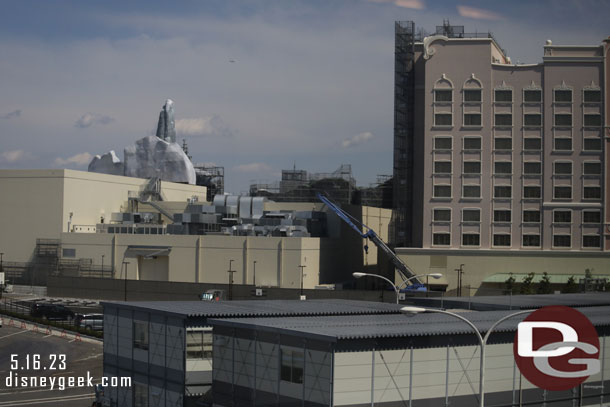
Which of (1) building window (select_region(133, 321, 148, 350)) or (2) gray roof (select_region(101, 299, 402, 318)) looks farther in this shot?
(1) building window (select_region(133, 321, 148, 350))

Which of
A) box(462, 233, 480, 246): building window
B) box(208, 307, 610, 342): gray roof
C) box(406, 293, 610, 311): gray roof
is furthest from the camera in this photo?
box(462, 233, 480, 246): building window

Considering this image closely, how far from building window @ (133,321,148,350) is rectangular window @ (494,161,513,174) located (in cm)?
5681

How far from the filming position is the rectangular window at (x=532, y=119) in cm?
8562

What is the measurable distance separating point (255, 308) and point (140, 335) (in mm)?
5350

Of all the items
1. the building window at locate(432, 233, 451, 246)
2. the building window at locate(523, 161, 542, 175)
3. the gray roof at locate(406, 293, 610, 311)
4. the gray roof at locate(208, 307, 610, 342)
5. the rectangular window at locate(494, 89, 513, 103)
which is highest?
the rectangular window at locate(494, 89, 513, 103)

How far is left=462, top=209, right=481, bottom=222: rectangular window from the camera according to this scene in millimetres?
86088

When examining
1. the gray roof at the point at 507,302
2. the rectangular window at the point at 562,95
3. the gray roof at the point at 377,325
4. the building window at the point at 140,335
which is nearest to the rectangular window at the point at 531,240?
the rectangular window at the point at 562,95

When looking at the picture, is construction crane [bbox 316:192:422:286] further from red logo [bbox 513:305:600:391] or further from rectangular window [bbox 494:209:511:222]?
red logo [bbox 513:305:600:391]

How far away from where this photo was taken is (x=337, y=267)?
323ft

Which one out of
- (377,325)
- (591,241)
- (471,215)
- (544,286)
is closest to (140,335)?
(377,325)

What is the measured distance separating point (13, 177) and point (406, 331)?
277 feet

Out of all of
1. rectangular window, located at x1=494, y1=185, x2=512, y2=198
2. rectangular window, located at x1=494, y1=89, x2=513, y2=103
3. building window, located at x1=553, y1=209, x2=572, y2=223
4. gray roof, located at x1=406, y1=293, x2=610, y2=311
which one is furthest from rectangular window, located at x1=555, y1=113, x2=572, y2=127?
gray roof, located at x1=406, y1=293, x2=610, y2=311

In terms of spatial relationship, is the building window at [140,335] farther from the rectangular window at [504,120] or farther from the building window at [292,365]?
the rectangular window at [504,120]

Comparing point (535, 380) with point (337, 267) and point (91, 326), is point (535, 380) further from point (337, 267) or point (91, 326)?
point (337, 267)
